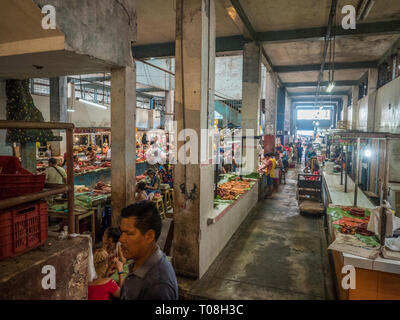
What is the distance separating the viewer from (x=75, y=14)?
3.19 meters

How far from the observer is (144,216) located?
2254 mm

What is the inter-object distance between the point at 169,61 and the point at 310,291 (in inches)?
722

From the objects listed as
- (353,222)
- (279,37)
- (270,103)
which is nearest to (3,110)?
(353,222)

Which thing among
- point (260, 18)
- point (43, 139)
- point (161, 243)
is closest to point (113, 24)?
point (43, 139)

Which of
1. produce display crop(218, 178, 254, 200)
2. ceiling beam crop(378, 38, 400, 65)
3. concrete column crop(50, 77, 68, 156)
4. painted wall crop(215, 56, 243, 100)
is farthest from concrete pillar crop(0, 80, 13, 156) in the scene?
painted wall crop(215, 56, 243, 100)

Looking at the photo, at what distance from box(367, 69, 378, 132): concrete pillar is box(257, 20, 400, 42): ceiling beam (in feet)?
17.0

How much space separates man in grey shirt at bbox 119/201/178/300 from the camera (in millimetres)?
1996

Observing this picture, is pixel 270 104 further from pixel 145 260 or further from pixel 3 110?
pixel 145 260

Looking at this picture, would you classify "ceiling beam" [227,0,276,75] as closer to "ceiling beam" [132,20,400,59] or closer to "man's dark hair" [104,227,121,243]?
"ceiling beam" [132,20,400,59]

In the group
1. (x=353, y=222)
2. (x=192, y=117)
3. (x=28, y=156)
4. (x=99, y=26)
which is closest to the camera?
(x=99, y=26)

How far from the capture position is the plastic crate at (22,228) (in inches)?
87.1

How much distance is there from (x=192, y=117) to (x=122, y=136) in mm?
1599

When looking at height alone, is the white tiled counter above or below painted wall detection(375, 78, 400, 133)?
below
